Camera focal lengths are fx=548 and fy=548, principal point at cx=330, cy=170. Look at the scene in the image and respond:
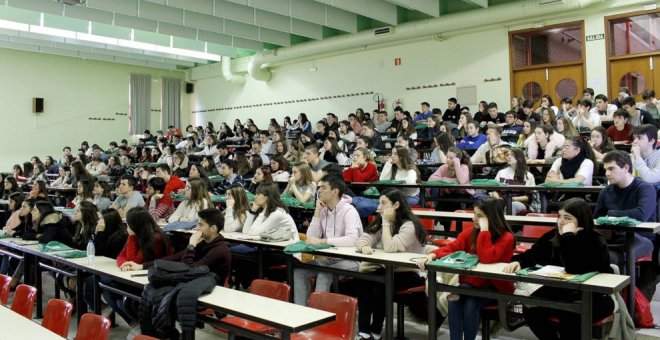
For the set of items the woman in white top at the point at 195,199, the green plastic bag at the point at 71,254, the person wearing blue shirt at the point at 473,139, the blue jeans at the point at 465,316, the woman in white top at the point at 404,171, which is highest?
the person wearing blue shirt at the point at 473,139

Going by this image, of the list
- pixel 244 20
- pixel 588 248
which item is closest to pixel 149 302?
pixel 588 248

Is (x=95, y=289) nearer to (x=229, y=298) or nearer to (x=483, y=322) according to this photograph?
(x=229, y=298)

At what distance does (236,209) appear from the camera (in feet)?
17.9

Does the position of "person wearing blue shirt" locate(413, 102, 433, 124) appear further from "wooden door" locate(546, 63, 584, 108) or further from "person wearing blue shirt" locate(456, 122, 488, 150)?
"person wearing blue shirt" locate(456, 122, 488, 150)

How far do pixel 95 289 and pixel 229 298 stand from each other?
158 centimetres

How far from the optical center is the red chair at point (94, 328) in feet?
9.05

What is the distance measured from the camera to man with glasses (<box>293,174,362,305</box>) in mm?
4164

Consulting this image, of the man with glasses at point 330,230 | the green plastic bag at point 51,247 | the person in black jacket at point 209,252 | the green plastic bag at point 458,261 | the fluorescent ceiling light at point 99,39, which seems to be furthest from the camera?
the fluorescent ceiling light at point 99,39

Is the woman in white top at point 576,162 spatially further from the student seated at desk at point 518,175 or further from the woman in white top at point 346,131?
the woman in white top at point 346,131

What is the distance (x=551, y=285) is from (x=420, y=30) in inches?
376

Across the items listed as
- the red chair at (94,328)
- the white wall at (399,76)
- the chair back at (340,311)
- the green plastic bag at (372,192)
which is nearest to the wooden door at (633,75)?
the white wall at (399,76)

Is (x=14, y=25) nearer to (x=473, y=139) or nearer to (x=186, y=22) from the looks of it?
(x=186, y=22)

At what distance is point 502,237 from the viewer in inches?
136

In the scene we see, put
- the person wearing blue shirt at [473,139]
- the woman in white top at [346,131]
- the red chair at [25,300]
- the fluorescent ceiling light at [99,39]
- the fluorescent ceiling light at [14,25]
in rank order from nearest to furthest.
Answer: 1. the red chair at [25,300]
2. the person wearing blue shirt at [473,139]
3. the woman in white top at [346,131]
4. the fluorescent ceiling light at [14,25]
5. the fluorescent ceiling light at [99,39]
